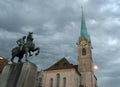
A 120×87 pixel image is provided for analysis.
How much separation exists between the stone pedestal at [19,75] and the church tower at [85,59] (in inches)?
1715

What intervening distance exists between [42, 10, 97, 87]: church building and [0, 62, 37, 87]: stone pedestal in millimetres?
35281

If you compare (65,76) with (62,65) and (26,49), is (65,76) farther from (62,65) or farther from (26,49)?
(26,49)

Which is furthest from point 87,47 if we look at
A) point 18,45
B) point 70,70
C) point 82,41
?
point 18,45

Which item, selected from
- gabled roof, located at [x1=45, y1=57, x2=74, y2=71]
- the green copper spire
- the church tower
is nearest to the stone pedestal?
gabled roof, located at [x1=45, y1=57, x2=74, y2=71]

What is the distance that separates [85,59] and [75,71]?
11.3 meters

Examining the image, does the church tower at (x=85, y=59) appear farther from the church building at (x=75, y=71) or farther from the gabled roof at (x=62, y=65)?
the gabled roof at (x=62, y=65)

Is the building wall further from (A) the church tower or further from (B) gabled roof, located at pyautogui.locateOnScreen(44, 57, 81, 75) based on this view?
(A) the church tower

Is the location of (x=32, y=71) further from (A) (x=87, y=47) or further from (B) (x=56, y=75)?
(A) (x=87, y=47)

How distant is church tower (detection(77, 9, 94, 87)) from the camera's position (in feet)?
192

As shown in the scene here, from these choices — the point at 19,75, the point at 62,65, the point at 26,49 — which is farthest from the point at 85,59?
the point at 19,75

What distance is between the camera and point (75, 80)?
52.5m

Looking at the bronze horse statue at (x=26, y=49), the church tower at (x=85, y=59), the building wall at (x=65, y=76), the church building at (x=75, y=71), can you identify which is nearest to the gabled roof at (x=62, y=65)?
the church building at (x=75, y=71)

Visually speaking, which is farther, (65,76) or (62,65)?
(62,65)

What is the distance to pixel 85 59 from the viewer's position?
6322 cm
